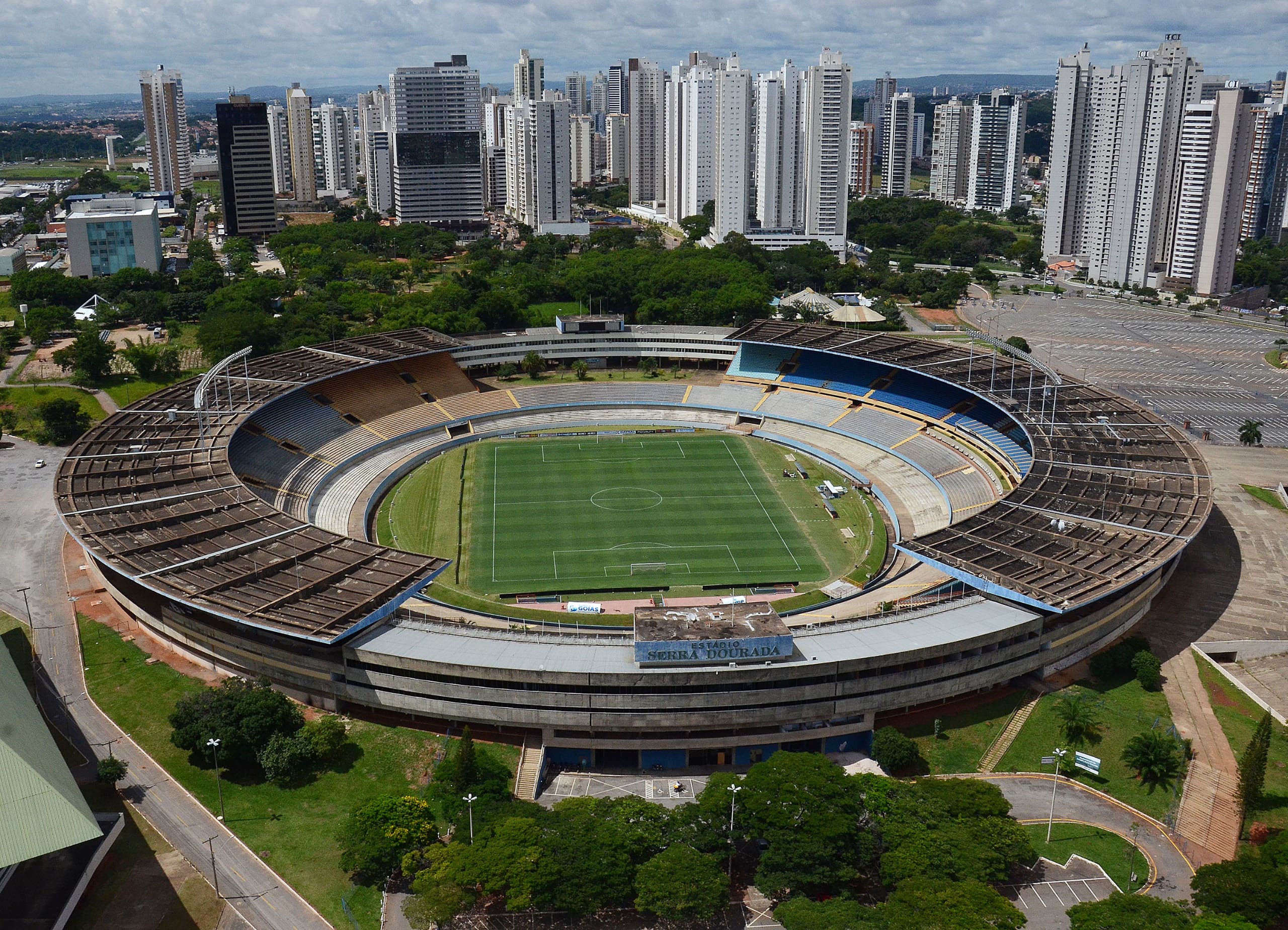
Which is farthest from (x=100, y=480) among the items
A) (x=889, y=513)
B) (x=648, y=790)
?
(x=889, y=513)

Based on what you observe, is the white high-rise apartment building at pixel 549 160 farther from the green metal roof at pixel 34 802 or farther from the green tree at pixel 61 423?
→ the green metal roof at pixel 34 802

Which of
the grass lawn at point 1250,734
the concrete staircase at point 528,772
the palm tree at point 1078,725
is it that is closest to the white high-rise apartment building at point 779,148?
the grass lawn at point 1250,734

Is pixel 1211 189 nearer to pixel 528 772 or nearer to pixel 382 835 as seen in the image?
pixel 528 772

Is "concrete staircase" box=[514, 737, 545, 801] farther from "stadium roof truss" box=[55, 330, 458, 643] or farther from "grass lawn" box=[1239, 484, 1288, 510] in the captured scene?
"grass lawn" box=[1239, 484, 1288, 510]

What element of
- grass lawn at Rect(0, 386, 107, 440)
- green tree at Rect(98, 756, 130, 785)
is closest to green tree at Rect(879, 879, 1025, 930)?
green tree at Rect(98, 756, 130, 785)

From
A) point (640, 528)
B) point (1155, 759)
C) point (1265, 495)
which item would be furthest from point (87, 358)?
point (1265, 495)

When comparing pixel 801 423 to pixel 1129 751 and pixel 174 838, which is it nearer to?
pixel 1129 751
